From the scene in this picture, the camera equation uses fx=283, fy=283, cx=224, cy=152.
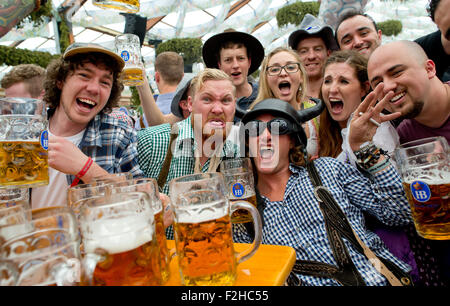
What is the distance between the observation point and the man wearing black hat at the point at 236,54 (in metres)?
2.65

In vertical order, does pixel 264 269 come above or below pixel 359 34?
below

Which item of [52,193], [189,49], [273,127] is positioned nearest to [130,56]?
[52,193]

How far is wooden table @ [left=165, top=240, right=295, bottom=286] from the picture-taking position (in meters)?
0.70

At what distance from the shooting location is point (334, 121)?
2164 mm

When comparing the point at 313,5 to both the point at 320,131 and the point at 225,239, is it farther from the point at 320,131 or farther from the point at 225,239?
the point at 225,239

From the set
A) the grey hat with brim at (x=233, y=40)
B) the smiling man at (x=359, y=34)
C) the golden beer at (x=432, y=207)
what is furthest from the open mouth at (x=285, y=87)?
the golden beer at (x=432, y=207)

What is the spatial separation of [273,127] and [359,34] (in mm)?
1725

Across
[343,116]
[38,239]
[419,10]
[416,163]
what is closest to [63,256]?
[38,239]

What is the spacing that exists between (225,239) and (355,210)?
3.18 feet

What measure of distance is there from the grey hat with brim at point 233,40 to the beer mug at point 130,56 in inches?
36.2

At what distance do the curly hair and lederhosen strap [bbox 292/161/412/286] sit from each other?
4.55 ft

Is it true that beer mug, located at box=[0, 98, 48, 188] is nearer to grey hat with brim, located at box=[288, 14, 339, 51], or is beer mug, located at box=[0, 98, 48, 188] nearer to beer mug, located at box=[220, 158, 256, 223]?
beer mug, located at box=[220, 158, 256, 223]

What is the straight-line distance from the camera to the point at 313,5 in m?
8.27

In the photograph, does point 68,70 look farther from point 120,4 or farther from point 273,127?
point 273,127
